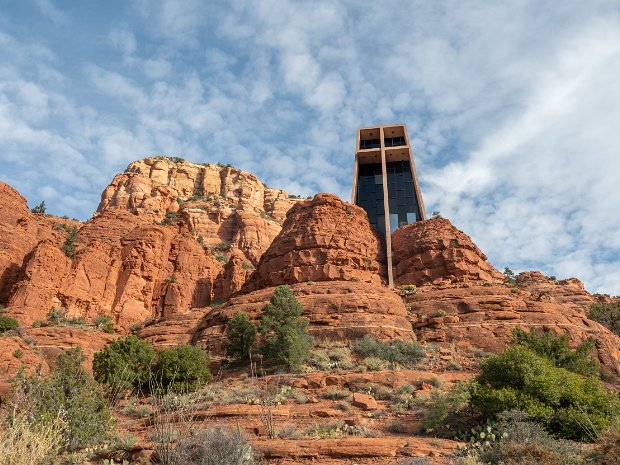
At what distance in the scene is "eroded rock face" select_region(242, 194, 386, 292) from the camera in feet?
117

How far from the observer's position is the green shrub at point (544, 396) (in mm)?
12703

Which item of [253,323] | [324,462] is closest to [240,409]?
[324,462]

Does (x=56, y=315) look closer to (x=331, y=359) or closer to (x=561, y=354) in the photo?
(x=331, y=359)

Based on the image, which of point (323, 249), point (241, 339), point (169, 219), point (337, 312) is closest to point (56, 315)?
point (241, 339)

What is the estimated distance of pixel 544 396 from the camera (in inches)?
526

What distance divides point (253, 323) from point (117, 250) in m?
24.5

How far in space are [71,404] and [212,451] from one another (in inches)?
209

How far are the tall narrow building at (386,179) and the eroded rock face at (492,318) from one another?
13161mm

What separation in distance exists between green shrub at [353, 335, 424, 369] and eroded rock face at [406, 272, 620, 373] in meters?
2.92

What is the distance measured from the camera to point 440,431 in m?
13.3

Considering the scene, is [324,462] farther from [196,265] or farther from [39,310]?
[196,265]

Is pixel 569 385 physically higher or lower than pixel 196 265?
lower

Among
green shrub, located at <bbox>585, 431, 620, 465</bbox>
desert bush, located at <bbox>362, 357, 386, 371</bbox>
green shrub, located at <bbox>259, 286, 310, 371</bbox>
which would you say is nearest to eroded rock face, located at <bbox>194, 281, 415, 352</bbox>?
green shrub, located at <bbox>259, 286, 310, 371</bbox>

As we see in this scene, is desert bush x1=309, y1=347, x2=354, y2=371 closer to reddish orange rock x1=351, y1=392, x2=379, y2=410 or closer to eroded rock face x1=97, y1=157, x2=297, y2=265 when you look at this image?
reddish orange rock x1=351, y1=392, x2=379, y2=410
